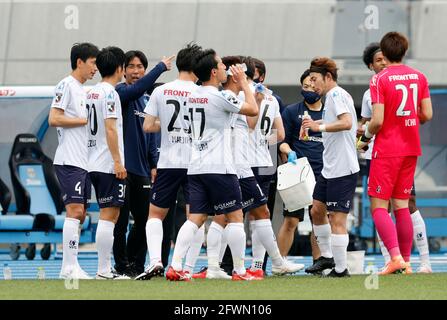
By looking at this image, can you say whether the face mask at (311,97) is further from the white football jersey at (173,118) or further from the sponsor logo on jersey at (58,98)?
the sponsor logo on jersey at (58,98)

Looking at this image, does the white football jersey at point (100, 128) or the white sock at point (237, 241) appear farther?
the white football jersey at point (100, 128)

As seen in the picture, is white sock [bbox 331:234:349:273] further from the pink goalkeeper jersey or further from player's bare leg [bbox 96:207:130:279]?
player's bare leg [bbox 96:207:130:279]

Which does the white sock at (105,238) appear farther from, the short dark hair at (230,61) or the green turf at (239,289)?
the short dark hair at (230,61)

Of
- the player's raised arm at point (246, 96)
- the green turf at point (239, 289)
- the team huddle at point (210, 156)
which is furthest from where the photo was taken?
the team huddle at point (210, 156)

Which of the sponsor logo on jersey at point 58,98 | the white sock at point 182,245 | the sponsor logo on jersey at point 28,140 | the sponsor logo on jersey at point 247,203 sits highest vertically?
the sponsor logo on jersey at point 58,98

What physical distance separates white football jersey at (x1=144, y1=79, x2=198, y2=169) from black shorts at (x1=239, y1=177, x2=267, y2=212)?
69 centimetres

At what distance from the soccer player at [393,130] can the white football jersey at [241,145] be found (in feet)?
3.68

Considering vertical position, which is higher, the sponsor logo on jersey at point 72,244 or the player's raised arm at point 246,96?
the player's raised arm at point 246,96

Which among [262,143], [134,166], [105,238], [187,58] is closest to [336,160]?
[262,143]

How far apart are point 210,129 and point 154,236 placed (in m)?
1.15

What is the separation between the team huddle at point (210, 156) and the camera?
11922mm

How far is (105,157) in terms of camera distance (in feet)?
41.2

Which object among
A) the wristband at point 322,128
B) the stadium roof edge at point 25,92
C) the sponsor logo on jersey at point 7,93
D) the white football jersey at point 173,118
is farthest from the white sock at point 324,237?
the sponsor logo on jersey at point 7,93

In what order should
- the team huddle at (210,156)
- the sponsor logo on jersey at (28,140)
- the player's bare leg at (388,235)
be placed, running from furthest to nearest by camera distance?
1. the sponsor logo on jersey at (28,140)
2. the player's bare leg at (388,235)
3. the team huddle at (210,156)
